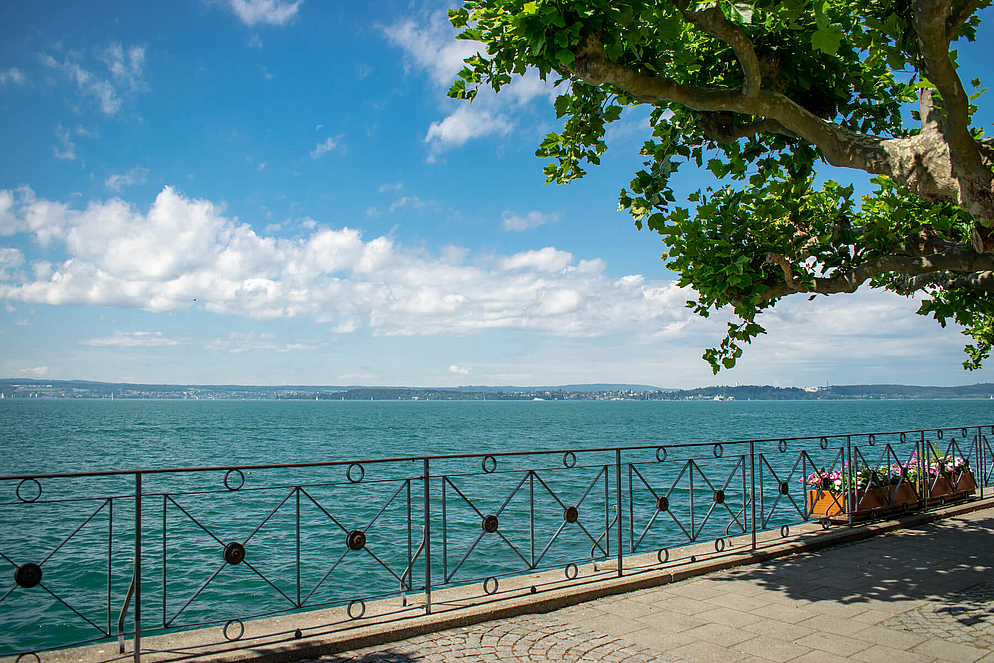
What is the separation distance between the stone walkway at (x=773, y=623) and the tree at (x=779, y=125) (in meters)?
2.96

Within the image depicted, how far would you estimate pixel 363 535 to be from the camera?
5422mm

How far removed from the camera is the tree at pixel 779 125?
4.99 metres

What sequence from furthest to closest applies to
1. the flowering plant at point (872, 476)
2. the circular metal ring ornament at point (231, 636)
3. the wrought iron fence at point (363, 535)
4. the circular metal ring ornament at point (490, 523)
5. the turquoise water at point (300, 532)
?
the flowering plant at point (872, 476) < the turquoise water at point (300, 532) < the circular metal ring ornament at point (490, 523) < the wrought iron fence at point (363, 535) < the circular metal ring ornament at point (231, 636)

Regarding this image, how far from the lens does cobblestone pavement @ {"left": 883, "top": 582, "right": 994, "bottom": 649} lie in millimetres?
4617

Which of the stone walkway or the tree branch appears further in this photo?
the tree branch

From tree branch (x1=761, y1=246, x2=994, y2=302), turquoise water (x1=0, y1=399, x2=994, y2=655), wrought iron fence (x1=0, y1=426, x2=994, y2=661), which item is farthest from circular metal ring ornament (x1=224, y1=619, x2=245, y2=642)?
tree branch (x1=761, y1=246, x2=994, y2=302)

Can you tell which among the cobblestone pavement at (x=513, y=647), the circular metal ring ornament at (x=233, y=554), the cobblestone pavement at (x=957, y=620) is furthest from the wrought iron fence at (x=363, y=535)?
the cobblestone pavement at (x=957, y=620)

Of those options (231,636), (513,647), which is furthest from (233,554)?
(513,647)

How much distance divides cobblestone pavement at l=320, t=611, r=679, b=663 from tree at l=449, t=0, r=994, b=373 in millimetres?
4156

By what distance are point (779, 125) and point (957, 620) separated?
15.2 feet

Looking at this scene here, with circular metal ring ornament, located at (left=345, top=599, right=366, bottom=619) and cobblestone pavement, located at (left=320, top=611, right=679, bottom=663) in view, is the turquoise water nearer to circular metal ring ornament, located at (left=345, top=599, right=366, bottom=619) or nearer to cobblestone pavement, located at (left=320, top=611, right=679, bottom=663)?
circular metal ring ornament, located at (left=345, top=599, right=366, bottom=619)

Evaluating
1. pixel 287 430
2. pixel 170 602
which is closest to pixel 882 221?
pixel 170 602

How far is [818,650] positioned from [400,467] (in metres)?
31.5

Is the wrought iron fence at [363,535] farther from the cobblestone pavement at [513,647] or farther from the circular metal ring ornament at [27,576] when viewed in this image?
the cobblestone pavement at [513,647]
